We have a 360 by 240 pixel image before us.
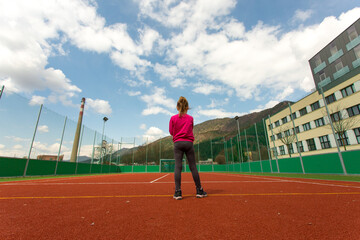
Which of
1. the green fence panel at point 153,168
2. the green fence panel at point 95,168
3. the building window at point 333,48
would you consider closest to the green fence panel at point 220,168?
the green fence panel at point 153,168

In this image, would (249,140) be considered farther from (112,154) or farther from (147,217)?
(147,217)

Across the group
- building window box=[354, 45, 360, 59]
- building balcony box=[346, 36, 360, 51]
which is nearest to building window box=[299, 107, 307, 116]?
building window box=[354, 45, 360, 59]

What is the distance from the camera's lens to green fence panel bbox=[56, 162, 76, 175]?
13508mm

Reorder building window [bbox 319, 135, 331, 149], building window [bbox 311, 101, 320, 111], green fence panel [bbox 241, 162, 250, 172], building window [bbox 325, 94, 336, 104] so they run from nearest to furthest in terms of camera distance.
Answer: green fence panel [bbox 241, 162, 250, 172] → building window [bbox 325, 94, 336, 104] → building window [bbox 319, 135, 331, 149] → building window [bbox 311, 101, 320, 111]

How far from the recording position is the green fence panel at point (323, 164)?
10.5m

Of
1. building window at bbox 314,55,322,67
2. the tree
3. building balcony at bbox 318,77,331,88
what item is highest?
building window at bbox 314,55,322,67

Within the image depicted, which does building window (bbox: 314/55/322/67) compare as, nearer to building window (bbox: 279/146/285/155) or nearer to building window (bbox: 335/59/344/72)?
building window (bbox: 335/59/344/72)

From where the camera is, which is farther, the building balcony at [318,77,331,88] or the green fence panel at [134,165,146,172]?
the green fence panel at [134,165,146,172]

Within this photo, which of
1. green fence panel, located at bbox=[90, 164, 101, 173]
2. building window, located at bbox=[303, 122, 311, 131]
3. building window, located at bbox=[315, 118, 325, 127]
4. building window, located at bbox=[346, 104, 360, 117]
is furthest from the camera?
building window, located at bbox=[303, 122, 311, 131]

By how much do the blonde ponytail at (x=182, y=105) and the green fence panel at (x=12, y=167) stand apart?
11.2 m

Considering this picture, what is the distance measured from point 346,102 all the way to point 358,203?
79.2ft

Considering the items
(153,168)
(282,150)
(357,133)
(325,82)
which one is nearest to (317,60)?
(325,82)

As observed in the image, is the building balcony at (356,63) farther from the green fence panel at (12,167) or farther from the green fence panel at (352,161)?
the green fence panel at (12,167)

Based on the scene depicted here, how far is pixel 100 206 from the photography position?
2086mm
